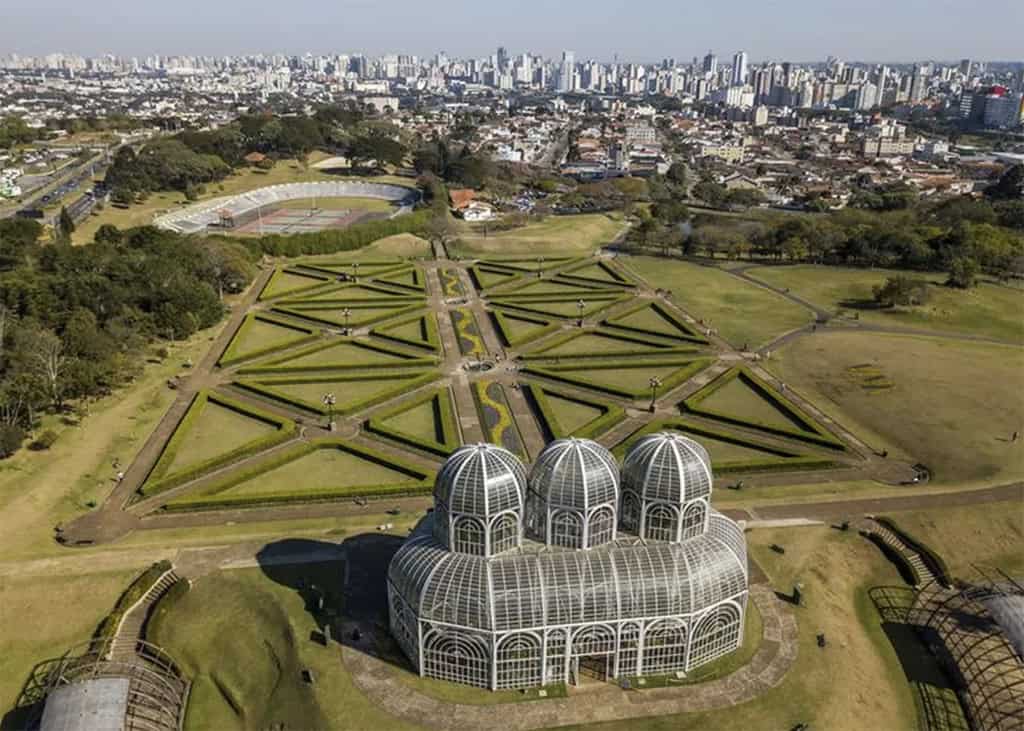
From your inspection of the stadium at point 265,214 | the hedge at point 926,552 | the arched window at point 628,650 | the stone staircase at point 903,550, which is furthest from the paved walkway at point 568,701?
the stadium at point 265,214

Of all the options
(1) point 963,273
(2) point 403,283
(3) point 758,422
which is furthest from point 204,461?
(1) point 963,273

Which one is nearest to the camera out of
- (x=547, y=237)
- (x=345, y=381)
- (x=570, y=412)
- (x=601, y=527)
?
(x=601, y=527)

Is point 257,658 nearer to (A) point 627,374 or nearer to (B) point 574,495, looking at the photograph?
(B) point 574,495

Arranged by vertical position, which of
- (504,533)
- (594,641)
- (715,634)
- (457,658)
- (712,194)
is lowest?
(457,658)

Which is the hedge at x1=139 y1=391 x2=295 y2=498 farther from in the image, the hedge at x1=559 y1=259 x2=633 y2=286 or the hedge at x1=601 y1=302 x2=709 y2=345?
the hedge at x1=559 y1=259 x2=633 y2=286

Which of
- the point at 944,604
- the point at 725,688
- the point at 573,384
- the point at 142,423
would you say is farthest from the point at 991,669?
the point at 142,423
